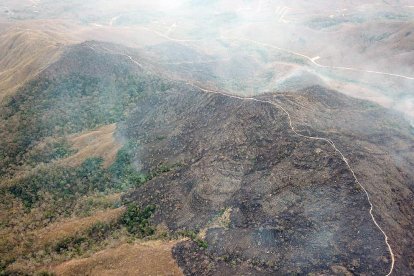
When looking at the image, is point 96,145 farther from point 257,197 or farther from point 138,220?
point 257,197

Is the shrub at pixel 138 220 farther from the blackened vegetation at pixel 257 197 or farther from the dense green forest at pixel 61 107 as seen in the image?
the dense green forest at pixel 61 107

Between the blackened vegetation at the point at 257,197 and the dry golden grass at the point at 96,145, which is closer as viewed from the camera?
the blackened vegetation at the point at 257,197

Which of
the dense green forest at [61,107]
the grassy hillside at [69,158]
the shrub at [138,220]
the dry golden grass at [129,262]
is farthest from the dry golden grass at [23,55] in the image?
the dry golden grass at [129,262]

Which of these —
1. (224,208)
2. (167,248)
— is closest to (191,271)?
(167,248)

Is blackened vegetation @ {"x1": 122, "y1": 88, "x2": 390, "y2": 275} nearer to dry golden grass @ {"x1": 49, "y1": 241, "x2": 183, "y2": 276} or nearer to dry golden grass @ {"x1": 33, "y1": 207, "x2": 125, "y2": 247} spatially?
dry golden grass @ {"x1": 49, "y1": 241, "x2": 183, "y2": 276}

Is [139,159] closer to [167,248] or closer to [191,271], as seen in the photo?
[167,248]

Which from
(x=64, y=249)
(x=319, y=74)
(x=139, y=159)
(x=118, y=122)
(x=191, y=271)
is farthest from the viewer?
(x=319, y=74)
